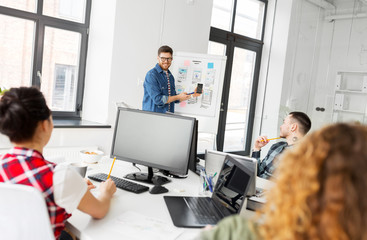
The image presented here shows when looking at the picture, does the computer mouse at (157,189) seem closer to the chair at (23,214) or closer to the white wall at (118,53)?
the chair at (23,214)

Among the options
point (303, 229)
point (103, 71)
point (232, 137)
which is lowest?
point (232, 137)

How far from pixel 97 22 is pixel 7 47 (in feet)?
3.25

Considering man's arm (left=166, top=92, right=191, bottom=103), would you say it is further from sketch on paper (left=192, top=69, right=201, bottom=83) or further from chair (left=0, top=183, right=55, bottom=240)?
chair (left=0, top=183, right=55, bottom=240)

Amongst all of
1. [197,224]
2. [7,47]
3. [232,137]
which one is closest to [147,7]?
→ [7,47]

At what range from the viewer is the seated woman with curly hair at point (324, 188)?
0.67 m

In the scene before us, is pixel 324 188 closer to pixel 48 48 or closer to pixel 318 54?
pixel 48 48

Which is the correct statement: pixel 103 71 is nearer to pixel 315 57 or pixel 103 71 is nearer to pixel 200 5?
pixel 200 5

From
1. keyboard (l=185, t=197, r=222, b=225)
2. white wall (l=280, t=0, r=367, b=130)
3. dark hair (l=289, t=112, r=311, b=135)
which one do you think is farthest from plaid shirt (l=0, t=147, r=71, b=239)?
white wall (l=280, t=0, r=367, b=130)

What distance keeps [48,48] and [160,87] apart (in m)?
1.28

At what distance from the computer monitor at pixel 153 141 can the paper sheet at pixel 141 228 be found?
512mm

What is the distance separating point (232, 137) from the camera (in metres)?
5.91

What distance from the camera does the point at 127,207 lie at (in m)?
1.61

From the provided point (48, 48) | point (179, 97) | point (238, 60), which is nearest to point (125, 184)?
point (179, 97)

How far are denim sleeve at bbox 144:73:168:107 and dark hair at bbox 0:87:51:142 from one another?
98.7 inches
